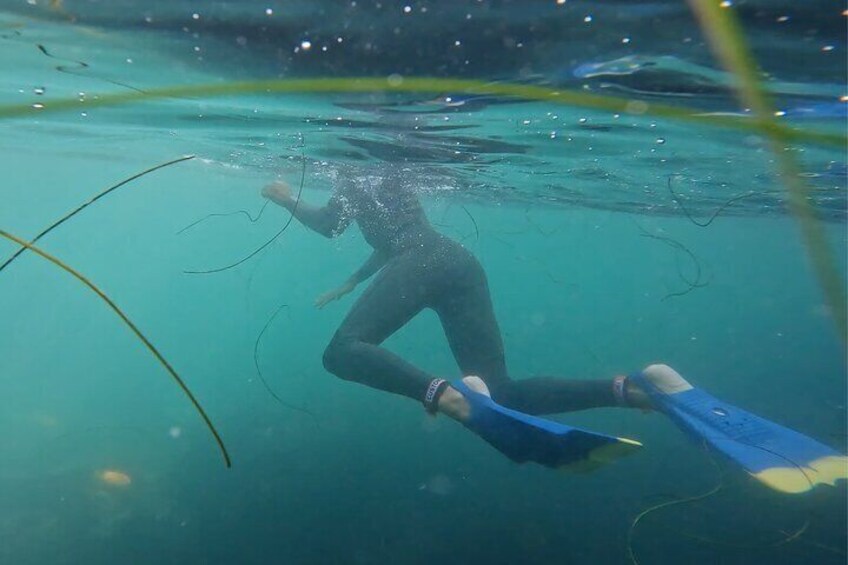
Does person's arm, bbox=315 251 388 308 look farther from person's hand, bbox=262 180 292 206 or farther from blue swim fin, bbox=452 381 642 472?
blue swim fin, bbox=452 381 642 472

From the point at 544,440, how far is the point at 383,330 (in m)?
3.15

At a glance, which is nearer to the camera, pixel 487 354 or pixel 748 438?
pixel 748 438

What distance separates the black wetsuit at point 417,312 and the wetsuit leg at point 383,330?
12 millimetres

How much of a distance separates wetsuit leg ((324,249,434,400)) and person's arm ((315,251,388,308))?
4.58ft

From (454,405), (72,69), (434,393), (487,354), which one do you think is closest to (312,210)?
(72,69)

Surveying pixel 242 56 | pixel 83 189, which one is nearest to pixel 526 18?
pixel 242 56

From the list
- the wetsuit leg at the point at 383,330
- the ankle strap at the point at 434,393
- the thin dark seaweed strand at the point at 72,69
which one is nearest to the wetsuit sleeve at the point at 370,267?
the wetsuit leg at the point at 383,330

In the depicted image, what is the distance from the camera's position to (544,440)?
6.22 meters

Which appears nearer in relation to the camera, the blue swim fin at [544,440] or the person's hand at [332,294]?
the blue swim fin at [544,440]

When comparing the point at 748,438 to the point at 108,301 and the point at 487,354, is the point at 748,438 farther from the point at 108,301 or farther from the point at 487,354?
the point at 108,301

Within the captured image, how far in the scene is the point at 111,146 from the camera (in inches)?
717

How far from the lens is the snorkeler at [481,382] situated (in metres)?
6.20

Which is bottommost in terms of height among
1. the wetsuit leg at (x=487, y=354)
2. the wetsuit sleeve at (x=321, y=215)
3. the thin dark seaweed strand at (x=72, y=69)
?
the wetsuit leg at (x=487, y=354)

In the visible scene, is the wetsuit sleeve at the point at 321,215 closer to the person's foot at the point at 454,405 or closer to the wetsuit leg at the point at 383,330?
the wetsuit leg at the point at 383,330
